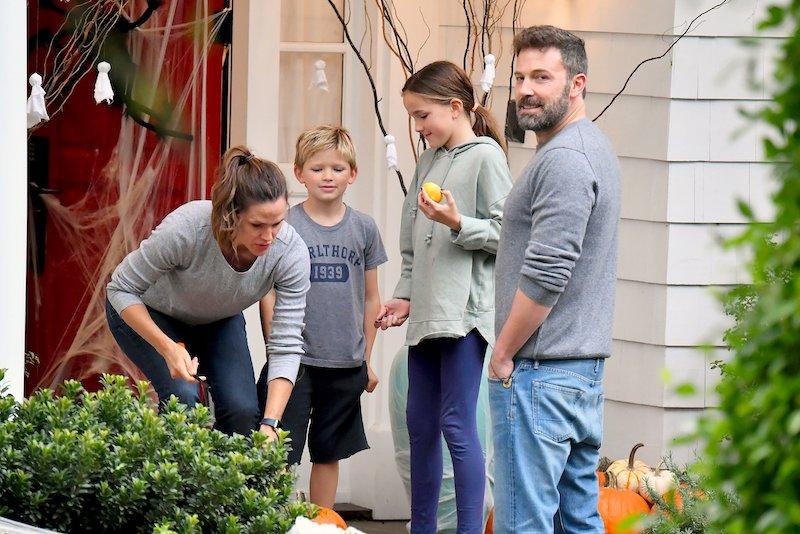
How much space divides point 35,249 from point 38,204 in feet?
0.68

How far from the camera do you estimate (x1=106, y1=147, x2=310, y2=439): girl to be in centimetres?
385

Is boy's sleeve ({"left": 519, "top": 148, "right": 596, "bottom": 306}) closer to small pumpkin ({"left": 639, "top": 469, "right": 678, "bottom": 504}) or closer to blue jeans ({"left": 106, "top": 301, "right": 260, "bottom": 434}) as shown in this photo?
blue jeans ({"left": 106, "top": 301, "right": 260, "bottom": 434})

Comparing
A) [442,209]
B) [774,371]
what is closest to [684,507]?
[442,209]

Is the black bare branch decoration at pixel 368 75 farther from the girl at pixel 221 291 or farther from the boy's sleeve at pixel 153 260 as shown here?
the boy's sleeve at pixel 153 260

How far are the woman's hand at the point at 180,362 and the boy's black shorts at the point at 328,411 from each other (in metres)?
0.91

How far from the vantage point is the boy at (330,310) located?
15.5ft

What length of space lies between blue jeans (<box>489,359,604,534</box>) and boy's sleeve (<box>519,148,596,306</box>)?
0.21m

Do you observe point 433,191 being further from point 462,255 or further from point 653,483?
point 653,483

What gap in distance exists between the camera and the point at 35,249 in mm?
5891

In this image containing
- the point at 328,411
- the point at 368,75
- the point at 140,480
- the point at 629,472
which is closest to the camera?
the point at 140,480

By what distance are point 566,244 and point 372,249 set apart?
1.62 m

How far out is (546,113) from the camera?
352 centimetres

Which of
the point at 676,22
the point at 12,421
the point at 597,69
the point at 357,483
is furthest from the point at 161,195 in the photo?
the point at 12,421

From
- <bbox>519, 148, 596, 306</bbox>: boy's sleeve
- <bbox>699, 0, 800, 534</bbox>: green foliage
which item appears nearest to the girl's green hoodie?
<bbox>519, 148, 596, 306</bbox>: boy's sleeve
